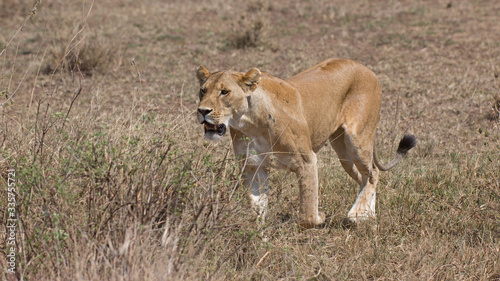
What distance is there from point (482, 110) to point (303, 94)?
3155 millimetres

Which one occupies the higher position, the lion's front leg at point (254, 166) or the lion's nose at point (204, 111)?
the lion's nose at point (204, 111)

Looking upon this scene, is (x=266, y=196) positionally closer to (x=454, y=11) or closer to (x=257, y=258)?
(x=257, y=258)

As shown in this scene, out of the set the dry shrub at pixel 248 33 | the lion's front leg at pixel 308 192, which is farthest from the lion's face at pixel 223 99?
the dry shrub at pixel 248 33

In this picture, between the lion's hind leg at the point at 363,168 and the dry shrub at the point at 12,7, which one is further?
the dry shrub at the point at 12,7

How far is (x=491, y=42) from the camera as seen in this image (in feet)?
28.9

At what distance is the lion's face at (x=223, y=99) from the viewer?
3510 mm

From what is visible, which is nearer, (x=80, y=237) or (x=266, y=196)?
(x=80, y=237)

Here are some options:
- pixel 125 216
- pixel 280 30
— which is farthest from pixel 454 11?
pixel 125 216

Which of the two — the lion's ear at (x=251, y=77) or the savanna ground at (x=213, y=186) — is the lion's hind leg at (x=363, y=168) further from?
the lion's ear at (x=251, y=77)

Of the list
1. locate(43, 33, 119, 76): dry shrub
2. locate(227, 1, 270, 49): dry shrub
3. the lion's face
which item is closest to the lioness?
the lion's face

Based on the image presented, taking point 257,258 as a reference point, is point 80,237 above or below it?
above

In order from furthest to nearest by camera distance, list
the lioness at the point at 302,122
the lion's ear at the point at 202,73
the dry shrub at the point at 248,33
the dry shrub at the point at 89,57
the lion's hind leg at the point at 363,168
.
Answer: the dry shrub at the point at 248,33 → the dry shrub at the point at 89,57 → the lion's hind leg at the point at 363,168 → the lion's ear at the point at 202,73 → the lioness at the point at 302,122

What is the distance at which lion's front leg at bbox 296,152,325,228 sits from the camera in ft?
13.1

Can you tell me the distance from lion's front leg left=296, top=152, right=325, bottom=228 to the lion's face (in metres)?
0.60
